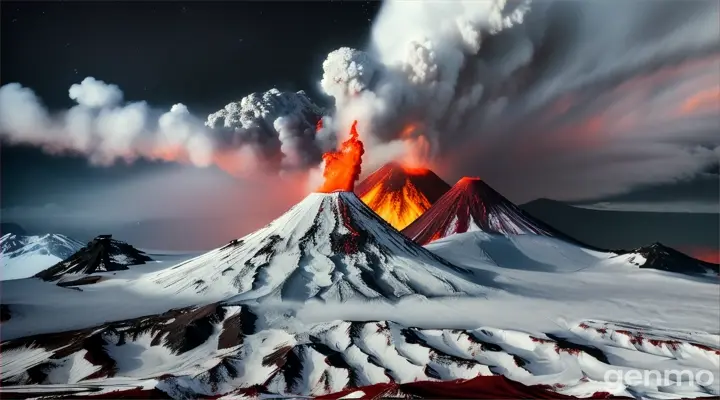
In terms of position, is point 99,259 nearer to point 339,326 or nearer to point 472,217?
point 339,326

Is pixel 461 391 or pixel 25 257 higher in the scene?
pixel 25 257

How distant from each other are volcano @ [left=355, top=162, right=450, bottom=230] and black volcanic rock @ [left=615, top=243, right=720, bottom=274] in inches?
1008

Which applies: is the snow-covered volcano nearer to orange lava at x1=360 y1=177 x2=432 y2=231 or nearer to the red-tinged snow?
the red-tinged snow

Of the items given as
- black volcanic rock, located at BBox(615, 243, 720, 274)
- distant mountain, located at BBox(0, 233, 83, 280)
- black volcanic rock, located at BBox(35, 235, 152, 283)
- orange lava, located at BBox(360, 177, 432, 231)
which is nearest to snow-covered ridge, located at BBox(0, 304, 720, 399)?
black volcanic rock, located at BBox(35, 235, 152, 283)

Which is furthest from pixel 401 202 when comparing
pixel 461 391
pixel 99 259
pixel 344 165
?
pixel 461 391

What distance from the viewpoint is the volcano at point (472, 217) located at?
261 feet

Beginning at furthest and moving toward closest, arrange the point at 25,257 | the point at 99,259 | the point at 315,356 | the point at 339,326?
the point at 25,257
the point at 99,259
the point at 339,326
the point at 315,356

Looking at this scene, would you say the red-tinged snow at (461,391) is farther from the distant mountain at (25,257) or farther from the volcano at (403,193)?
the distant mountain at (25,257)

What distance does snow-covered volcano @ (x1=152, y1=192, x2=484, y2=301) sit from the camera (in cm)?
4441

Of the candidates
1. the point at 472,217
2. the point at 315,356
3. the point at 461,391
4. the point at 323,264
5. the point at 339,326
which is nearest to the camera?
the point at 461,391

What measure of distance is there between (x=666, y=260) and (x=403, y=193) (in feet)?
A: 111

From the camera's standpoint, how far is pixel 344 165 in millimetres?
56906

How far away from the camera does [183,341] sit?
114 ft

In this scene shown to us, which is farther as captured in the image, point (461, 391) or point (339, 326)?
point (339, 326)
